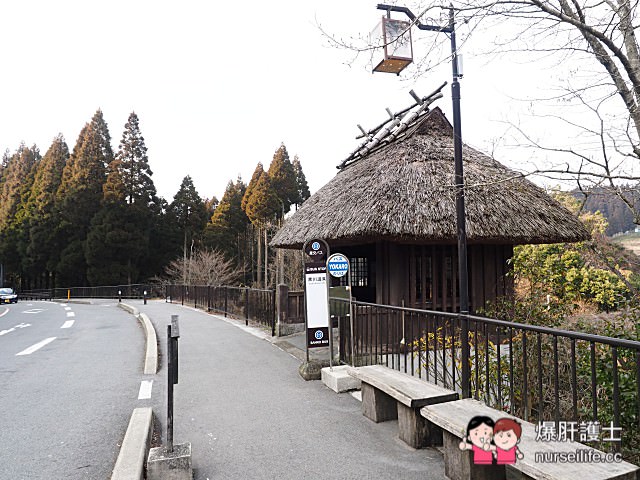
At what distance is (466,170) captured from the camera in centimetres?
919

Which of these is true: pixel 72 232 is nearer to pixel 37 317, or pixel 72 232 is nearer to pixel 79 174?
pixel 79 174

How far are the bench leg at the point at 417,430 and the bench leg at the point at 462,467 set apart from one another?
1.87 ft

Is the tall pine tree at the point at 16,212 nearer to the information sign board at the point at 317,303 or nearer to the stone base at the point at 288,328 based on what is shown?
the stone base at the point at 288,328

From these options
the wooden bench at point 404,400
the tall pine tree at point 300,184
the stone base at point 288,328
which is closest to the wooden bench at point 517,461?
the wooden bench at point 404,400

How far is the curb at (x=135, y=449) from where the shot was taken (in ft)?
10.6

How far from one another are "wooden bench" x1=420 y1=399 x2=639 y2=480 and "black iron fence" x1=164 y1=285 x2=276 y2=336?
302 inches

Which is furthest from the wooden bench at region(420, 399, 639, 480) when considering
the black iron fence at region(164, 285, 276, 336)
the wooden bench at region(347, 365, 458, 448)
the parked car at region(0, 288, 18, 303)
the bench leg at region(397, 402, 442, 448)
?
the parked car at region(0, 288, 18, 303)

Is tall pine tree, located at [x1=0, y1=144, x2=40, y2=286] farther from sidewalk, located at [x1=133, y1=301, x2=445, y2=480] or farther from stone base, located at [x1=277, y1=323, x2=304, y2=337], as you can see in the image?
sidewalk, located at [x1=133, y1=301, x2=445, y2=480]

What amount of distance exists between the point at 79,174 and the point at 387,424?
128ft

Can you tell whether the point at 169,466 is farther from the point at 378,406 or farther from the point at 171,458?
the point at 378,406

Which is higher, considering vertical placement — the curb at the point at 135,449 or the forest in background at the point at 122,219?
the forest in background at the point at 122,219

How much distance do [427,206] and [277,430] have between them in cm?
536

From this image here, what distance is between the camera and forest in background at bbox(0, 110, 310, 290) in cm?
3438

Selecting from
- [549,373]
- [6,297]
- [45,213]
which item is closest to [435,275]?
[549,373]
